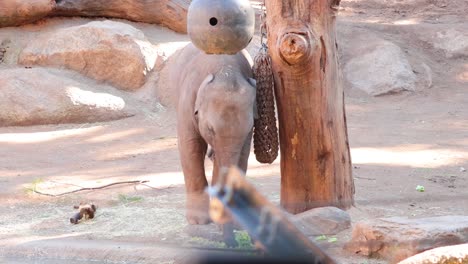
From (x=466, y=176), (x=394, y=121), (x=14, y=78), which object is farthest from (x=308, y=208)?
(x=14, y=78)

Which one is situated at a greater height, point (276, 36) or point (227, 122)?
point (276, 36)

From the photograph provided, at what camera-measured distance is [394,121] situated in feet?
34.8

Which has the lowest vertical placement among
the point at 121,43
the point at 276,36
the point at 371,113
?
the point at 371,113

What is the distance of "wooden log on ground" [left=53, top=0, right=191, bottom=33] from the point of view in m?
12.3

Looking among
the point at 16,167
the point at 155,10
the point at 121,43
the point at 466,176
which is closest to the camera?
the point at 466,176

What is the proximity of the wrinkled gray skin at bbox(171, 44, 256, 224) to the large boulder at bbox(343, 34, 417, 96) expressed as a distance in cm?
642

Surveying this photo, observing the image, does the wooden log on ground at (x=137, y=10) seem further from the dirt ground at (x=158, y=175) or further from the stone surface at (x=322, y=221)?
the stone surface at (x=322, y=221)

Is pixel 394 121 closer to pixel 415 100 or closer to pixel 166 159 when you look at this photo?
pixel 415 100

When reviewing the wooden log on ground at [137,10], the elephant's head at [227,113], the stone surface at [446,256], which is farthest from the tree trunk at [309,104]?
the wooden log on ground at [137,10]

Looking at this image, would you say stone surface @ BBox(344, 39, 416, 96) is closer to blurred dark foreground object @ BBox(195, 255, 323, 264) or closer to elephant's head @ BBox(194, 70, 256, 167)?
elephant's head @ BBox(194, 70, 256, 167)

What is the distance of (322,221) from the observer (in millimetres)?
5715

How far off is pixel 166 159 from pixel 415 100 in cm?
448

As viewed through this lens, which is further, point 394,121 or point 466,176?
point 394,121

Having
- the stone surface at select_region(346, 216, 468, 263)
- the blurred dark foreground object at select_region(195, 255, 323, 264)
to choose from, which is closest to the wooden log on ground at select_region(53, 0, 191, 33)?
the stone surface at select_region(346, 216, 468, 263)
